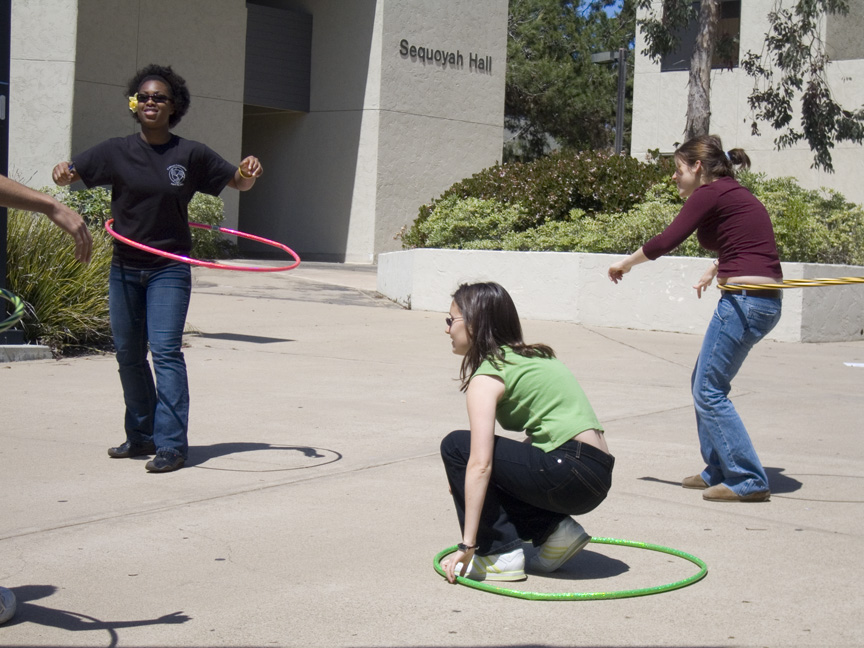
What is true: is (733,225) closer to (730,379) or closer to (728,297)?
(728,297)

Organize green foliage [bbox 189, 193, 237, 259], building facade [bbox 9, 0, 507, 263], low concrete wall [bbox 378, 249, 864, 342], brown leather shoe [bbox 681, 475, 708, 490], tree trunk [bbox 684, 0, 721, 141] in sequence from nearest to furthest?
brown leather shoe [bbox 681, 475, 708, 490] → low concrete wall [bbox 378, 249, 864, 342] → tree trunk [bbox 684, 0, 721, 141] → building facade [bbox 9, 0, 507, 263] → green foliage [bbox 189, 193, 237, 259]

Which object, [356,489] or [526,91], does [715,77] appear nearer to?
[526,91]

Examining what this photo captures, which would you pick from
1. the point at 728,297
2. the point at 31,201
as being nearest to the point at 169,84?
the point at 31,201

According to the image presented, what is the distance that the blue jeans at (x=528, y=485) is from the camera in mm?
3885

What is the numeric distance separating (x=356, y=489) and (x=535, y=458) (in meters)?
1.56

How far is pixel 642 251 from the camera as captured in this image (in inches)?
204

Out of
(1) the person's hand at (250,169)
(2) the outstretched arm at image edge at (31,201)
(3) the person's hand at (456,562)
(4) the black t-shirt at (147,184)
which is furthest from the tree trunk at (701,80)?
(2) the outstretched arm at image edge at (31,201)

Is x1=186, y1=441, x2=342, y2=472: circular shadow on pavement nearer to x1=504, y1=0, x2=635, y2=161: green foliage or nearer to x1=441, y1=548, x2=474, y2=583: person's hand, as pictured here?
x1=441, y1=548, x2=474, y2=583: person's hand

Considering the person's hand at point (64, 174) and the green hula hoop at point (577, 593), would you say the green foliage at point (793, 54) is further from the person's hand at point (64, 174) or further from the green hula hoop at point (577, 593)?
the green hula hoop at point (577, 593)

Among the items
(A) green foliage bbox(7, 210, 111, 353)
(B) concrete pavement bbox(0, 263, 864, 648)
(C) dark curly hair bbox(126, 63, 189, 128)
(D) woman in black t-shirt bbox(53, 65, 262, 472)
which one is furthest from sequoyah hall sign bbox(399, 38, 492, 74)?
(D) woman in black t-shirt bbox(53, 65, 262, 472)

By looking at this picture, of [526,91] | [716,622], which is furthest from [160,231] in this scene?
[526,91]

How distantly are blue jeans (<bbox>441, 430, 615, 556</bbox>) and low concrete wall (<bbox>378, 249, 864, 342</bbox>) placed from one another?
28.0 feet

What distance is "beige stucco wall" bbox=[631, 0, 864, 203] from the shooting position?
904 inches

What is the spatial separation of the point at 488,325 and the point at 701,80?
40.7 ft
